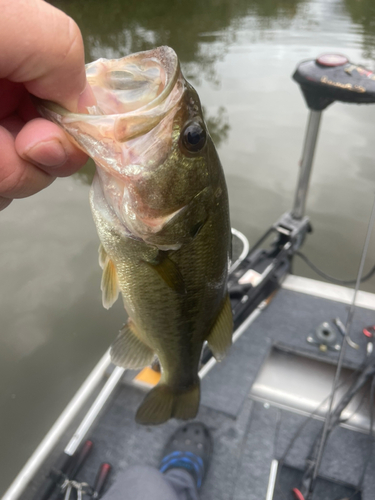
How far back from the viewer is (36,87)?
731 millimetres

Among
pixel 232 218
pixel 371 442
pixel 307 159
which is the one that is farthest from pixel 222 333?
pixel 232 218

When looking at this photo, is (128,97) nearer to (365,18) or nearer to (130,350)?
(130,350)

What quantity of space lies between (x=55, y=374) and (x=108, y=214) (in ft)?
9.61

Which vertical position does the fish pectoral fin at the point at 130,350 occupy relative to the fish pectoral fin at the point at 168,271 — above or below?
below

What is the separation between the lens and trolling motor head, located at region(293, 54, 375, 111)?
2352mm

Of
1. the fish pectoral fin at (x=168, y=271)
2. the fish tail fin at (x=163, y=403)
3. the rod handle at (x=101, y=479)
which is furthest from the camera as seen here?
the rod handle at (x=101, y=479)

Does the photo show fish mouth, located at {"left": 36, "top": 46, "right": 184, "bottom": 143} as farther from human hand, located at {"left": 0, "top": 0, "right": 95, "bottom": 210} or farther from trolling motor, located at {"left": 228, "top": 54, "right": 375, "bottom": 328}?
trolling motor, located at {"left": 228, "top": 54, "right": 375, "bottom": 328}

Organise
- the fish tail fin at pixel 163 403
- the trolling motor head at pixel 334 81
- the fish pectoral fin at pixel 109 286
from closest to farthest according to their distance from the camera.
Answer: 1. the fish pectoral fin at pixel 109 286
2. the fish tail fin at pixel 163 403
3. the trolling motor head at pixel 334 81

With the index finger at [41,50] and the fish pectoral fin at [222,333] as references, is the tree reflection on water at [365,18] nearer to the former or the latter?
the fish pectoral fin at [222,333]

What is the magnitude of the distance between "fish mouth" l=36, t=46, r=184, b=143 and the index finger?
0.19 ft

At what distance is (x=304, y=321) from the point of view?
2867 millimetres

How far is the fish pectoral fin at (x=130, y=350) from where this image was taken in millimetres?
1378

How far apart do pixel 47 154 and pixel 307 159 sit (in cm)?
269

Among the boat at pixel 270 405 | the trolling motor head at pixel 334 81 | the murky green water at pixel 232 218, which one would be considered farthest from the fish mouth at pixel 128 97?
the murky green water at pixel 232 218
